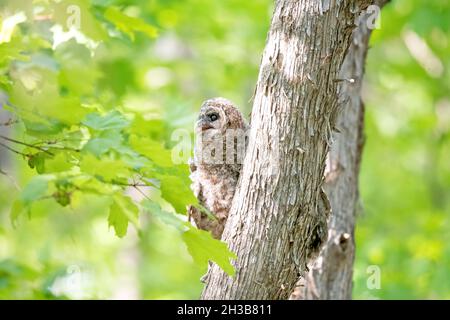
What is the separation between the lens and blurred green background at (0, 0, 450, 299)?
7441mm

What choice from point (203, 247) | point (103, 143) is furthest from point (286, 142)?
point (103, 143)

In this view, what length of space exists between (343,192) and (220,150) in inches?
52.6

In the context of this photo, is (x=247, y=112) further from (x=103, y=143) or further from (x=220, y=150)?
(x=103, y=143)

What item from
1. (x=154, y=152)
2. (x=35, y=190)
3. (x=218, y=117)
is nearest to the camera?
(x=35, y=190)

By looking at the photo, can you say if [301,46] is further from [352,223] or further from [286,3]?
[352,223]

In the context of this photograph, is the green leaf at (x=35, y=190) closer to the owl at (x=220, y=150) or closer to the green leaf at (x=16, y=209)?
the green leaf at (x=16, y=209)

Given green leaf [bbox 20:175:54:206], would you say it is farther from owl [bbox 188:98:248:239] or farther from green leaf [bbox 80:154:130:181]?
owl [bbox 188:98:248:239]

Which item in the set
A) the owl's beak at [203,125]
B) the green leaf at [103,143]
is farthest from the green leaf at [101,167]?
the owl's beak at [203,125]

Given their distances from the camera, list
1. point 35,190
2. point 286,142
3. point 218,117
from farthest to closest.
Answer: point 218,117 → point 286,142 → point 35,190

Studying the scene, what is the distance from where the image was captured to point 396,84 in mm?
11758

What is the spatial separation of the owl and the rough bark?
1137 mm

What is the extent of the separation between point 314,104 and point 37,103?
113cm

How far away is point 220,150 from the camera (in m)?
3.43
